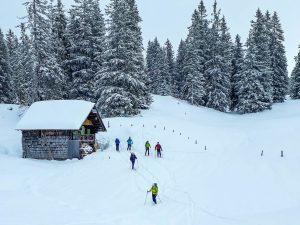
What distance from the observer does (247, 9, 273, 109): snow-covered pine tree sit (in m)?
55.1

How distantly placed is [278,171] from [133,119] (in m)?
18.1

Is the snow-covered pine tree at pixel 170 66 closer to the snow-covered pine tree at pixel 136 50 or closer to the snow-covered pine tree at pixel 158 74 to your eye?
the snow-covered pine tree at pixel 158 74

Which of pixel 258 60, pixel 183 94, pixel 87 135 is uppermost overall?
pixel 258 60

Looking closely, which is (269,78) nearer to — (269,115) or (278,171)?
(269,115)

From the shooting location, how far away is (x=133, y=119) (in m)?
39.8

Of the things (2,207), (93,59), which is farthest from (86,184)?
(93,59)

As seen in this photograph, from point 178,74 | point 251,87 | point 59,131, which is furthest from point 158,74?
point 59,131

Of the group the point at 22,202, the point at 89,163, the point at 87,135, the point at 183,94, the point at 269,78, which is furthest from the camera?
the point at 183,94

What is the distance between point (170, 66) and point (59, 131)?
54.8 metres

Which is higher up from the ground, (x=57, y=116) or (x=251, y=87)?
(x=251, y=87)

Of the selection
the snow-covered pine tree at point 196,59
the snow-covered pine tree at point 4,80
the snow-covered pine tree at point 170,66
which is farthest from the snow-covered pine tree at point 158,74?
the snow-covered pine tree at point 4,80

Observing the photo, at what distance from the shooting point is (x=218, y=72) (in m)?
59.0

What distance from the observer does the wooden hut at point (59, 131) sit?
31297mm

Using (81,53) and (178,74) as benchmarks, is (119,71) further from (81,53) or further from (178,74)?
(178,74)
